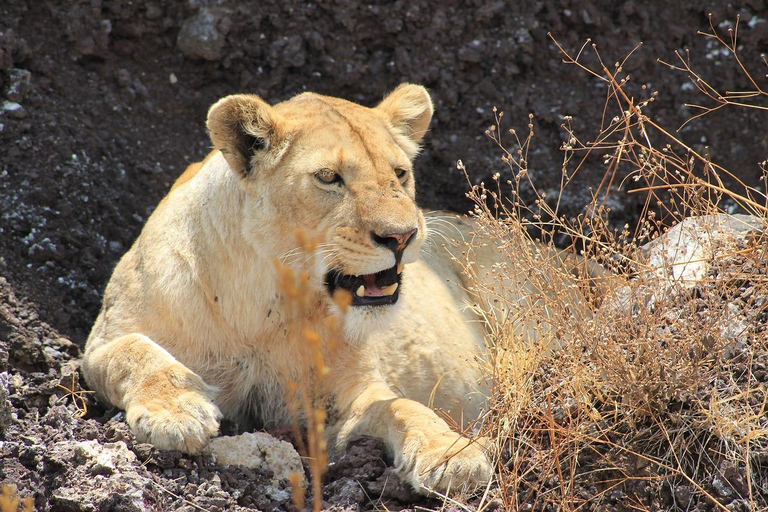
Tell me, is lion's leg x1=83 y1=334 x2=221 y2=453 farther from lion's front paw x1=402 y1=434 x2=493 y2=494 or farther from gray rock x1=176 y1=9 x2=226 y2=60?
gray rock x1=176 y1=9 x2=226 y2=60

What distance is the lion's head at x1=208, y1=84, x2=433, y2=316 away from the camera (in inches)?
127

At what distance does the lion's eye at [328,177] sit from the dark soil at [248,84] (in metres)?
1.85

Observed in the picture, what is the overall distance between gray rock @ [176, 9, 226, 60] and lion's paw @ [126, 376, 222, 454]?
2.86 metres

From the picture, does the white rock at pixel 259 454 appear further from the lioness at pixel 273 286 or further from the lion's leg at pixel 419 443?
the lion's leg at pixel 419 443

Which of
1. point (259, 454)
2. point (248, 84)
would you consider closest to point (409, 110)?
point (259, 454)

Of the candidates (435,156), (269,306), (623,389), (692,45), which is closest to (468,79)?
(435,156)

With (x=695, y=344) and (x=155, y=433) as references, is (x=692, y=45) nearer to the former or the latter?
(x=695, y=344)

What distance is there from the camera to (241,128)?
3516 mm

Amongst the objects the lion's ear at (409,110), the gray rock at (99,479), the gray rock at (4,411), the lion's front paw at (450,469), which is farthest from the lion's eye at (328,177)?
the gray rock at (4,411)

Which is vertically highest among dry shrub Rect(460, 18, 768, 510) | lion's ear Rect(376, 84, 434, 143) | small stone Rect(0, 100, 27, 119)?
small stone Rect(0, 100, 27, 119)

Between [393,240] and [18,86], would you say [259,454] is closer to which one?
[393,240]

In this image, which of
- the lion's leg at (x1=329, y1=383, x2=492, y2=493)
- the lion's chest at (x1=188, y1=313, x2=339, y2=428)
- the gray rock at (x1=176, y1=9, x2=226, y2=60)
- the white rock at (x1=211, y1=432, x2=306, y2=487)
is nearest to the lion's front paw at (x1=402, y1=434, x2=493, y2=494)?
the lion's leg at (x1=329, y1=383, x2=492, y2=493)

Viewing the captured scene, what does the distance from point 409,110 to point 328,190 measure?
2.73 feet

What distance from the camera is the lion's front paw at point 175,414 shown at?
10.3 feet
